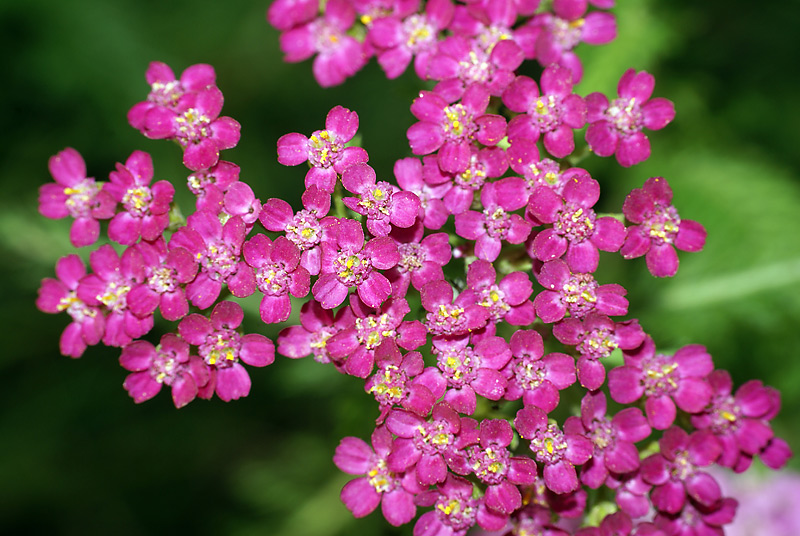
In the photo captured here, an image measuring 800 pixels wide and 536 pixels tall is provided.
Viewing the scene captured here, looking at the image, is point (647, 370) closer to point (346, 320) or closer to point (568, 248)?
point (568, 248)

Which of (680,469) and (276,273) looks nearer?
(276,273)

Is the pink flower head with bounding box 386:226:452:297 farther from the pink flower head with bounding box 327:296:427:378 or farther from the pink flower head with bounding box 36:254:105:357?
the pink flower head with bounding box 36:254:105:357

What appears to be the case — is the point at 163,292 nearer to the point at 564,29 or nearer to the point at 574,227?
the point at 574,227

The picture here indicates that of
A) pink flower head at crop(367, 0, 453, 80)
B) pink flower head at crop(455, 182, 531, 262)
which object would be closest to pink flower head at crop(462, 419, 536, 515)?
pink flower head at crop(455, 182, 531, 262)

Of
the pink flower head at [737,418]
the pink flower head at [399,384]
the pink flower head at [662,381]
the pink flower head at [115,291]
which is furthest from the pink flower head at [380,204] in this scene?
the pink flower head at [737,418]

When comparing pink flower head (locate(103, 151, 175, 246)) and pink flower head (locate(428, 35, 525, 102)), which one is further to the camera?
pink flower head (locate(428, 35, 525, 102))

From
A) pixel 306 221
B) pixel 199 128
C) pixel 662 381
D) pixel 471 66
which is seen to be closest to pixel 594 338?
pixel 662 381
